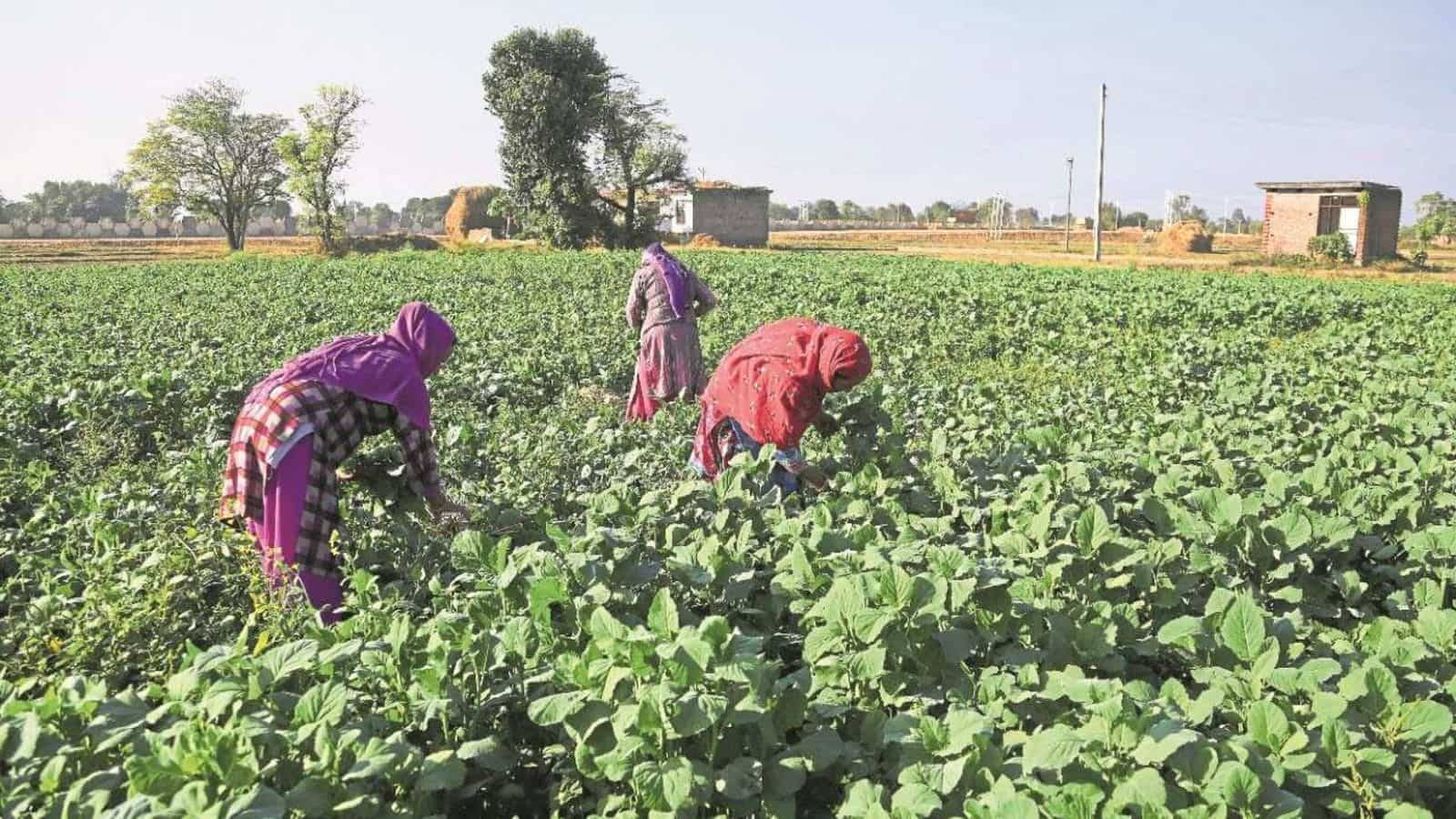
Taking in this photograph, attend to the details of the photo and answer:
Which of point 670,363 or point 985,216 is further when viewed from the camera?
point 985,216

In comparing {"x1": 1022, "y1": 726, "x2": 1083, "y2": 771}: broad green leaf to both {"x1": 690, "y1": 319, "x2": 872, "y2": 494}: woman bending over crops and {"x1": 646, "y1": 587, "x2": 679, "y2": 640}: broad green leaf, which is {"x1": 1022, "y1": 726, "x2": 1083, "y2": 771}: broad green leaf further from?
{"x1": 690, "y1": 319, "x2": 872, "y2": 494}: woman bending over crops

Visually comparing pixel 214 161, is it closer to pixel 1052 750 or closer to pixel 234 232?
pixel 234 232

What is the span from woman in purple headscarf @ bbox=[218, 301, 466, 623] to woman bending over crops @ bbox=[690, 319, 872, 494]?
48.9 inches

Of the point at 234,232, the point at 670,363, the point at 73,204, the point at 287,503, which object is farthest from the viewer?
the point at 73,204

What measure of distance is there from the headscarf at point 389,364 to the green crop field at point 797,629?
→ 0.38 meters

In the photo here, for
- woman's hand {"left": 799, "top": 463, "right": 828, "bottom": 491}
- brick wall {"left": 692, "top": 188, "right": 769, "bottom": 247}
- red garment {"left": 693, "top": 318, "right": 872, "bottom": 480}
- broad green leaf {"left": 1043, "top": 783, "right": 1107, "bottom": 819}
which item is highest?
brick wall {"left": 692, "top": 188, "right": 769, "bottom": 247}

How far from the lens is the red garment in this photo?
4066mm

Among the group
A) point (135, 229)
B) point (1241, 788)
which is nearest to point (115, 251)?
point (135, 229)

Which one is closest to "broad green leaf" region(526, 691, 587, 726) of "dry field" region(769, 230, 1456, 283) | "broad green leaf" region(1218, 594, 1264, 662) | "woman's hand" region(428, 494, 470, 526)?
"broad green leaf" region(1218, 594, 1264, 662)

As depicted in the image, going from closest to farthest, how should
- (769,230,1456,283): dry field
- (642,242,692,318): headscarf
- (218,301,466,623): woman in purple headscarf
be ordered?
(218,301,466,623): woman in purple headscarf < (642,242,692,318): headscarf < (769,230,1456,283): dry field

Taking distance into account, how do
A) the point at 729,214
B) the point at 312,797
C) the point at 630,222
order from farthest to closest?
the point at 729,214 < the point at 630,222 < the point at 312,797

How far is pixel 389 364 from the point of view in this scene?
3.81 m

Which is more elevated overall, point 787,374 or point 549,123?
point 549,123

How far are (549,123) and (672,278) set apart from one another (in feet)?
113
